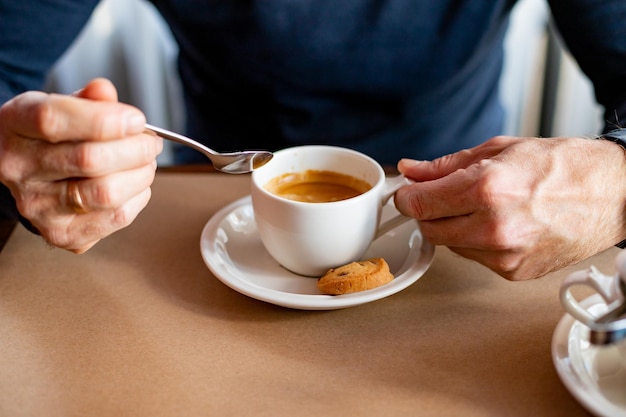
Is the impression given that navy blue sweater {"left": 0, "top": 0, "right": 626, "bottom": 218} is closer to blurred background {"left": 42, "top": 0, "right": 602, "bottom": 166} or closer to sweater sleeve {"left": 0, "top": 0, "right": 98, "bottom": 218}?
sweater sleeve {"left": 0, "top": 0, "right": 98, "bottom": 218}

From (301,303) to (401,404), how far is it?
0.18 meters

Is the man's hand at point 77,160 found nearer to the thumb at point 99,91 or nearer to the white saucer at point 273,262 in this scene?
the thumb at point 99,91

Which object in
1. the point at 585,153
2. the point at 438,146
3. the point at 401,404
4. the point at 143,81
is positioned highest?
the point at 585,153

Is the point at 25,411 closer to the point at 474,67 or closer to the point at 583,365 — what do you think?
the point at 583,365

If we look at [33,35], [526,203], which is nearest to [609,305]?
[526,203]

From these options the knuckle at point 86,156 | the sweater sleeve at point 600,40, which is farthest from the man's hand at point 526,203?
the knuckle at point 86,156

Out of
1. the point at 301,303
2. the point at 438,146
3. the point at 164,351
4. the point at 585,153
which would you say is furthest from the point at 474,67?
the point at 164,351

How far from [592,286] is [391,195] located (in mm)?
313

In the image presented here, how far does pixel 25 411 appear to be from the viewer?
2.20 feet

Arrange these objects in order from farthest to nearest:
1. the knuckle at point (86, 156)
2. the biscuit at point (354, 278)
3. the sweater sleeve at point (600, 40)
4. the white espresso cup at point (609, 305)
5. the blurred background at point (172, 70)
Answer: the blurred background at point (172, 70) < the sweater sleeve at point (600, 40) < the biscuit at point (354, 278) < the knuckle at point (86, 156) < the white espresso cup at point (609, 305)

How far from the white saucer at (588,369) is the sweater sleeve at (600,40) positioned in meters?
0.50

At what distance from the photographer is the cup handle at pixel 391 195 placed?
2.91 ft

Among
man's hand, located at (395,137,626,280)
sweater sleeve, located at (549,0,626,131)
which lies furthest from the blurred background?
man's hand, located at (395,137,626,280)

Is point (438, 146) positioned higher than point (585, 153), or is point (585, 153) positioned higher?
point (585, 153)
